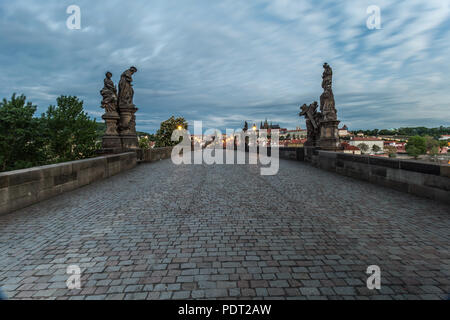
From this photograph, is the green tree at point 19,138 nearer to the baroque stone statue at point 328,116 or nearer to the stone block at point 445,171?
the baroque stone statue at point 328,116

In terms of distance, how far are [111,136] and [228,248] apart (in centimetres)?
1260

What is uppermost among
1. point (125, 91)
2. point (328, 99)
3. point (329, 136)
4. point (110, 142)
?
point (125, 91)

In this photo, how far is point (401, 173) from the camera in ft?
21.6

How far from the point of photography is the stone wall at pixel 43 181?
16.1 feet

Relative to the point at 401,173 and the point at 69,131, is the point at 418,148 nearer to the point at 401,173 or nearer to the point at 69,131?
the point at 401,173

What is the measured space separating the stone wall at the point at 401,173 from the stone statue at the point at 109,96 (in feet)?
39.4

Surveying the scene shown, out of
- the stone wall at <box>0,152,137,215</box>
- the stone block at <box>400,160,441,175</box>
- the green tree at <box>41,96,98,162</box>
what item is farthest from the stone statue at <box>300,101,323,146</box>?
the green tree at <box>41,96,98,162</box>

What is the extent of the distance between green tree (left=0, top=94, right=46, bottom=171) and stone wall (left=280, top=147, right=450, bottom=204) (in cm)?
2402

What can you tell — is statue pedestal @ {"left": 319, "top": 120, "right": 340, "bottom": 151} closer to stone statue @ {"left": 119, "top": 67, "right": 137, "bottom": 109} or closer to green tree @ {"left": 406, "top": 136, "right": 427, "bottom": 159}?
green tree @ {"left": 406, "top": 136, "right": 427, "bottom": 159}

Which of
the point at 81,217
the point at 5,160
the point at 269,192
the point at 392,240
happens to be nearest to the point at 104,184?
the point at 81,217

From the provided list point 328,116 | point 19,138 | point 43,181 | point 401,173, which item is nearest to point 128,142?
point 43,181

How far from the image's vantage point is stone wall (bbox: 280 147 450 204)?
5.35 m

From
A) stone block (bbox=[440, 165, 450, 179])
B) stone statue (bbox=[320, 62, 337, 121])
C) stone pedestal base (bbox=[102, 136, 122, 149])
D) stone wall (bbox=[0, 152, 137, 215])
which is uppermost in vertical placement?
stone statue (bbox=[320, 62, 337, 121])

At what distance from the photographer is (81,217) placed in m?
4.54
